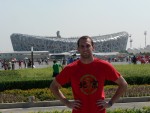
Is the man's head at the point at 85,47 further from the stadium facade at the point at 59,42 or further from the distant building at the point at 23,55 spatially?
the stadium facade at the point at 59,42

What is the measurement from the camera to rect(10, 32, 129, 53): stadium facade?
15338 cm

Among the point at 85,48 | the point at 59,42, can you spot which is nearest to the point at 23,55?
the point at 59,42

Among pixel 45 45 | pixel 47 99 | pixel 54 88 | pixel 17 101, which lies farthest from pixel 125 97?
pixel 45 45

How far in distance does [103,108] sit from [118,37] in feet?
526

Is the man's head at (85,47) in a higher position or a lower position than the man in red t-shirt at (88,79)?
higher

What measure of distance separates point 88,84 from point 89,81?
37 mm

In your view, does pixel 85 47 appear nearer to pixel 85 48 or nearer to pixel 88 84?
pixel 85 48

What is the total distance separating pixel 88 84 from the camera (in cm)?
460

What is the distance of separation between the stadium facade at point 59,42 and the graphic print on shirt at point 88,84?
470ft

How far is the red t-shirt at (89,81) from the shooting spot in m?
4.60

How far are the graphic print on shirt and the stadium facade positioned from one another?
470 ft

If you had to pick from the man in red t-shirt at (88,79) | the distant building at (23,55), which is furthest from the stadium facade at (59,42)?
the man in red t-shirt at (88,79)

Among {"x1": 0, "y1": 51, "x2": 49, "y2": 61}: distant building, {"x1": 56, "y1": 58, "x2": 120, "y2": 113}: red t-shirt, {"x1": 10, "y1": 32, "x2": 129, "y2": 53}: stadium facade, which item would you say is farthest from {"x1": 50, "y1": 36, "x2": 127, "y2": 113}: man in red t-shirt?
{"x1": 10, "y1": 32, "x2": 129, "y2": 53}: stadium facade

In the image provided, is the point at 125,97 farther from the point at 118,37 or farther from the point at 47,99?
the point at 118,37
